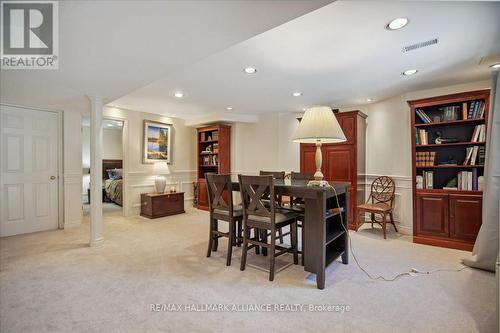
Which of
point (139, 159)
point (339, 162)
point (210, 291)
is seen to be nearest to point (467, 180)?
point (339, 162)

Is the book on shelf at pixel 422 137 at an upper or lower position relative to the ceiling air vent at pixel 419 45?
lower

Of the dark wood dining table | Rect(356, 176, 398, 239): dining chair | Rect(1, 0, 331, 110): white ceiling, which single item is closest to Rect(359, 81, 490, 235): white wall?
Rect(356, 176, 398, 239): dining chair

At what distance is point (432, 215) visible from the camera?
3240 millimetres

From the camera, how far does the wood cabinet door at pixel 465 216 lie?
9.71 feet

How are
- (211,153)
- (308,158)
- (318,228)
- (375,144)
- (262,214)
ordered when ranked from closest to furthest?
1. (318,228)
2. (262,214)
3. (375,144)
4. (308,158)
5. (211,153)

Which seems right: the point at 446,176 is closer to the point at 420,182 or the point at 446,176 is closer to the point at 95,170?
the point at 420,182

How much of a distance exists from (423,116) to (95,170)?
4594 millimetres

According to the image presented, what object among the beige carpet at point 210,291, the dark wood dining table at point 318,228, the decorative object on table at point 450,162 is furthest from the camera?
the decorative object on table at point 450,162

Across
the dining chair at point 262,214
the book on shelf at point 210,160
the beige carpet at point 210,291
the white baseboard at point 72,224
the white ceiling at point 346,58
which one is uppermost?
the white ceiling at point 346,58

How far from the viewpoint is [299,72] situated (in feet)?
9.73

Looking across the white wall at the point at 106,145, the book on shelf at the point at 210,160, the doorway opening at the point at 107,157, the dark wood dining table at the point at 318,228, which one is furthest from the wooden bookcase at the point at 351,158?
the white wall at the point at 106,145

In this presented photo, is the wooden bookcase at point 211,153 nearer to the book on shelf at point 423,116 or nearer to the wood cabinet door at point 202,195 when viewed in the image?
the wood cabinet door at point 202,195

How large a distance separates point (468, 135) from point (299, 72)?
2.54 metres

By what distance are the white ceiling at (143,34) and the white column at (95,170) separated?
0.54m
